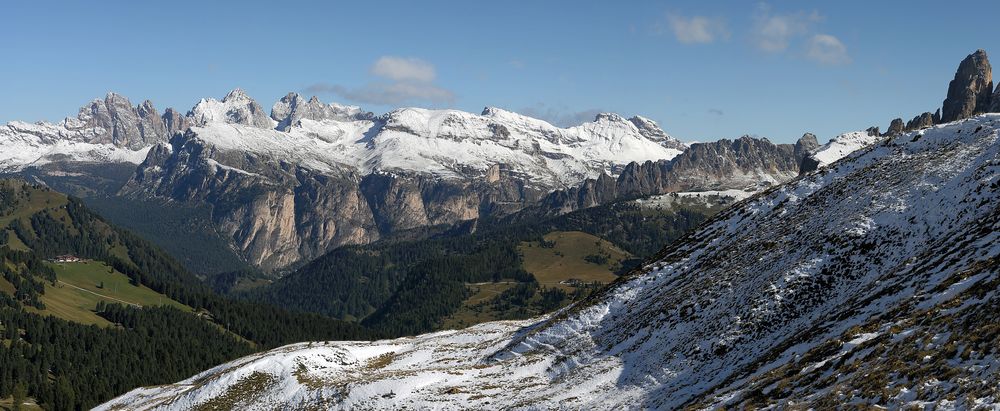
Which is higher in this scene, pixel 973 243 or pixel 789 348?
pixel 973 243

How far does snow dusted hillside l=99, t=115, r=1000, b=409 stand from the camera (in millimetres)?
38469

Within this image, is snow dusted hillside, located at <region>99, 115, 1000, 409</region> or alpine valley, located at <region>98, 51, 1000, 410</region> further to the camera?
snow dusted hillside, located at <region>99, 115, 1000, 409</region>

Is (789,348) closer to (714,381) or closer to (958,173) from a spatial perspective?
(714,381)

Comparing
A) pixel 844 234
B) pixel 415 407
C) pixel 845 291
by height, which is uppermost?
pixel 844 234

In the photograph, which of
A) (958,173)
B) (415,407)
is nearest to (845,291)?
(958,173)

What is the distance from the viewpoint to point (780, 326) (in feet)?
187

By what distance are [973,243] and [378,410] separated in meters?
47.7

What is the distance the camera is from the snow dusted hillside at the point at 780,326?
38469mm

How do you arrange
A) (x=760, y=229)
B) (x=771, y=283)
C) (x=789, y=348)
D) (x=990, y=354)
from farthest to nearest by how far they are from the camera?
1. (x=760, y=229)
2. (x=771, y=283)
3. (x=789, y=348)
4. (x=990, y=354)

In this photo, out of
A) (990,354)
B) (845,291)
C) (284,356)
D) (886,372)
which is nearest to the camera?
(990,354)

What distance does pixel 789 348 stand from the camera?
49.4m

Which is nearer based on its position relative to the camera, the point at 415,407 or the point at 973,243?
the point at 973,243

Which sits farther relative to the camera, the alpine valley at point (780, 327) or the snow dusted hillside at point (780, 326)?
the snow dusted hillside at point (780, 326)

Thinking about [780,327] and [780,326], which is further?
[780,326]
